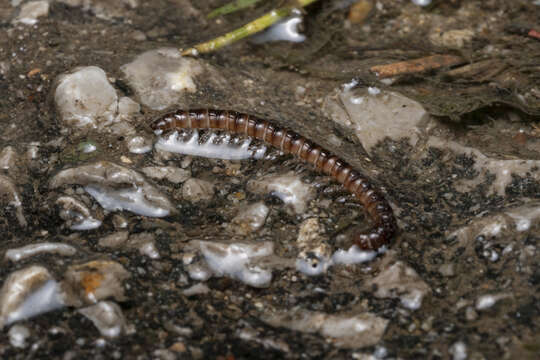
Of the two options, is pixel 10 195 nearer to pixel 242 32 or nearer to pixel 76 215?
pixel 76 215

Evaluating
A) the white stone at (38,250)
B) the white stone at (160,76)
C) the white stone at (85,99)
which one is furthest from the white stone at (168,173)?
the white stone at (38,250)

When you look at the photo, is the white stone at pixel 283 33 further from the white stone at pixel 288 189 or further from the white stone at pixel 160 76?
the white stone at pixel 288 189

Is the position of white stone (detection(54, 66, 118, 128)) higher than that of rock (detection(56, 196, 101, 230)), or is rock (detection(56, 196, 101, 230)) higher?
white stone (detection(54, 66, 118, 128))

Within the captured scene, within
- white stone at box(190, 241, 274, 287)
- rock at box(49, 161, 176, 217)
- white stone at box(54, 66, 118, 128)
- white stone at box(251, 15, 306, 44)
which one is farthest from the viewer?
white stone at box(251, 15, 306, 44)

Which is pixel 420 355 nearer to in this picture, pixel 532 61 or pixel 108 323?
pixel 108 323

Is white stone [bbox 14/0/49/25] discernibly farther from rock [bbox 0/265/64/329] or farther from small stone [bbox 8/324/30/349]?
small stone [bbox 8/324/30/349]

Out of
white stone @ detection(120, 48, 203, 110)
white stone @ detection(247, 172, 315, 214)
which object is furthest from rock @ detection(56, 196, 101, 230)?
white stone @ detection(120, 48, 203, 110)

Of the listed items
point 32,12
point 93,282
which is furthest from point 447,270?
point 32,12

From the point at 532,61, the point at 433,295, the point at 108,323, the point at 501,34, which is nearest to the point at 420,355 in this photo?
the point at 433,295

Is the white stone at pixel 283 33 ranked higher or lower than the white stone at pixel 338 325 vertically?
higher
